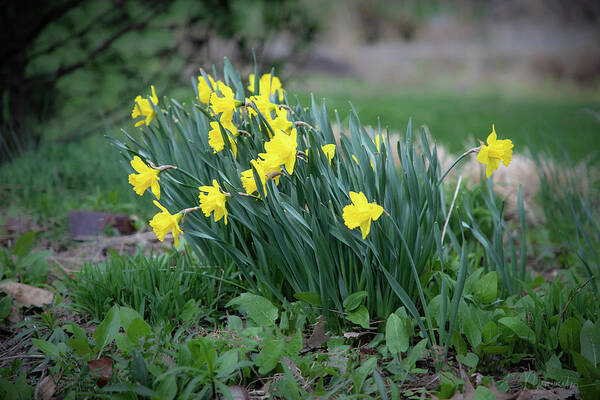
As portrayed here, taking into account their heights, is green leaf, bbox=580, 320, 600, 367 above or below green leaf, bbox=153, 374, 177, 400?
below

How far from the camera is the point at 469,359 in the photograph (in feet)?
4.17

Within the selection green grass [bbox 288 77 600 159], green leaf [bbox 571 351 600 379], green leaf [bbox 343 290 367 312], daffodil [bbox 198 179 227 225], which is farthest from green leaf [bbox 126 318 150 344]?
green grass [bbox 288 77 600 159]

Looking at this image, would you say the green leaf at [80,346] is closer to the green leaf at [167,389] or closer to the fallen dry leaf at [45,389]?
the fallen dry leaf at [45,389]

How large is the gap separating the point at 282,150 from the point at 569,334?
895 mm

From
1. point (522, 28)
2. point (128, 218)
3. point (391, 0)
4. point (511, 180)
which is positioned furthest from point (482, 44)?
point (128, 218)

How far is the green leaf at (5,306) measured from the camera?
1.52 m

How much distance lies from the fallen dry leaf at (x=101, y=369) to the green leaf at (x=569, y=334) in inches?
46.0

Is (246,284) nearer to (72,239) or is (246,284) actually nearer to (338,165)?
(338,165)

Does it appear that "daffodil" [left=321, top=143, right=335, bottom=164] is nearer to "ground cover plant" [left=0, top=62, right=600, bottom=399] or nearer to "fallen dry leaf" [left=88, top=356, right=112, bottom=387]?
"ground cover plant" [left=0, top=62, right=600, bottom=399]

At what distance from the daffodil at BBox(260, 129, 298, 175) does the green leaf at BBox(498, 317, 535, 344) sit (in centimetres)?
71

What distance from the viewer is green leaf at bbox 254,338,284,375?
1221 millimetres

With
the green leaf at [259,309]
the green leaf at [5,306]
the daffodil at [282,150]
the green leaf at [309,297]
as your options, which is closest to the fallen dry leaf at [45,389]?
the green leaf at [5,306]

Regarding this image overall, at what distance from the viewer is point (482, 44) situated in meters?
13.5

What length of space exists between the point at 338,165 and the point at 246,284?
1.67 feet
